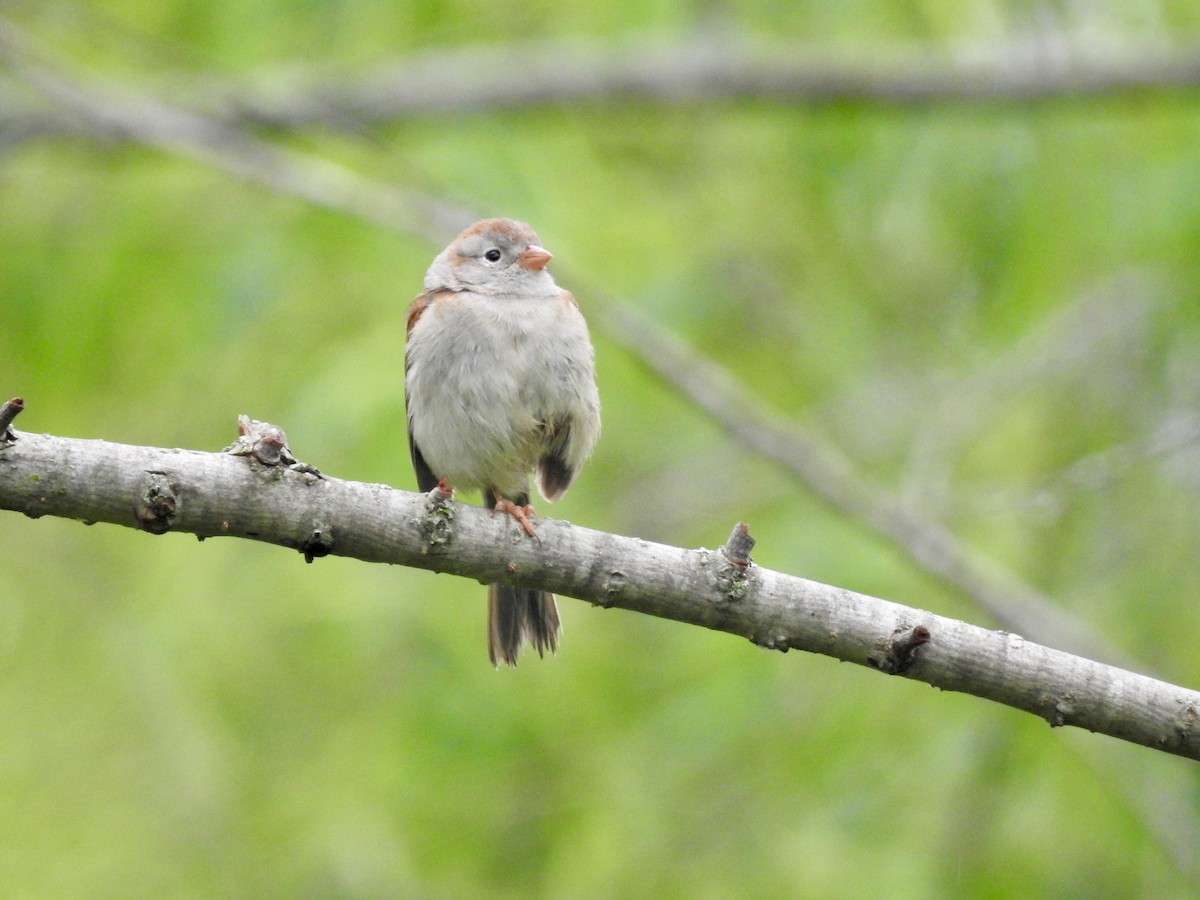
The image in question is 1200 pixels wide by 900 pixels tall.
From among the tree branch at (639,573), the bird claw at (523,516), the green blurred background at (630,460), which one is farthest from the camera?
the green blurred background at (630,460)

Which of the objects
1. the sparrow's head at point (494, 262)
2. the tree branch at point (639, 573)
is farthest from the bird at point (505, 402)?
the tree branch at point (639, 573)

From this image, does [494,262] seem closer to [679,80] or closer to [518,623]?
[518,623]

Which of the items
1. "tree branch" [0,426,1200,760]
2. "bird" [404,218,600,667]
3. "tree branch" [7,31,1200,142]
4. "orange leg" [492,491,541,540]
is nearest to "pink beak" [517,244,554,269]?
"bird" [404,218,600,667]

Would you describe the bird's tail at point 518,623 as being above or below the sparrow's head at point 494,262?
below

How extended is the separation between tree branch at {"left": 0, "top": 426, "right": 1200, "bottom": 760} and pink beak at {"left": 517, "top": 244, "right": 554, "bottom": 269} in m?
2.22

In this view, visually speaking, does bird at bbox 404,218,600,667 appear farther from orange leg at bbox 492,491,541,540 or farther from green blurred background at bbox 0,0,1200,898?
orange leg at bbox 492,491,541,540

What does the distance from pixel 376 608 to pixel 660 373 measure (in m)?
1.67

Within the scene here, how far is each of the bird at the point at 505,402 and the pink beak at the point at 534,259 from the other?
11.7 inches

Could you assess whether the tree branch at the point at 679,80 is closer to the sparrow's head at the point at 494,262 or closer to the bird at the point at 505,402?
the sparrow's head at the point at 494,262

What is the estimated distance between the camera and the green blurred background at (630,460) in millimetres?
5887

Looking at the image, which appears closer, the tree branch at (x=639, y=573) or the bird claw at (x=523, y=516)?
the tree branch at (x=639, y=573)

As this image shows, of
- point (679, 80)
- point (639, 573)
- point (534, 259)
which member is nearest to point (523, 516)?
point (639, 573)

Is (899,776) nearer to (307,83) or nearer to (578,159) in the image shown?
(578,159)

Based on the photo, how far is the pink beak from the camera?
5.45m
